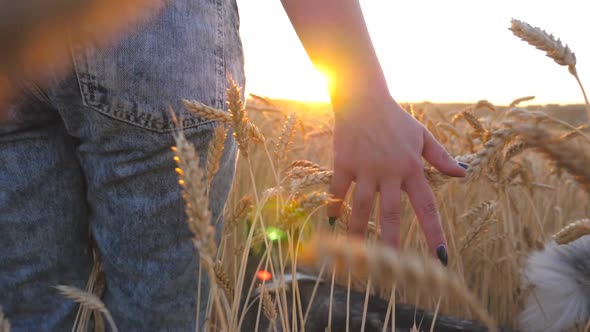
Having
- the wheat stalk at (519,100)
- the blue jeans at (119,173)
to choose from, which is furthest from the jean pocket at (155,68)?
the wheat stalk at (519,100)

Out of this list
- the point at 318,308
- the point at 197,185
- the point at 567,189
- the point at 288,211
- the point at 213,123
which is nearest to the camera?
the point at 197,185

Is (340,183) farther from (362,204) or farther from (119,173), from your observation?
(119,173)

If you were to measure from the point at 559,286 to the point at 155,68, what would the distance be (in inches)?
44.1

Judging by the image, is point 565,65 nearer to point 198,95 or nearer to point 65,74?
point 198,95

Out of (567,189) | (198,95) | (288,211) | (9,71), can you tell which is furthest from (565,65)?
(567,189)

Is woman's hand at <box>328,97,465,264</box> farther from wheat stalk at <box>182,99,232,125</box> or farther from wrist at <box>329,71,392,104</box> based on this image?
wheat stalk at <box>182,99,232,125</box>

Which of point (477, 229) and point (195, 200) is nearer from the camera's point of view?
point (195, 200)

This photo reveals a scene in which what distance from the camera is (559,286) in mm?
1261

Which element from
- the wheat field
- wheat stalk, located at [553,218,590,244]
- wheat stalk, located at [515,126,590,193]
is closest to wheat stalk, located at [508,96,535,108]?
the wheat field

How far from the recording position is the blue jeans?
825mm

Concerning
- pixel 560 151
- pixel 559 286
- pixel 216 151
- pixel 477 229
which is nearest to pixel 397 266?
pixel 560 151

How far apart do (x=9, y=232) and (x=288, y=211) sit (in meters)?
0.64

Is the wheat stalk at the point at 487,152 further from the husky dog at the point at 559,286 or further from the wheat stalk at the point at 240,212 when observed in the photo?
the husky dog at the point at 559,286

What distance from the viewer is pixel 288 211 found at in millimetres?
792
